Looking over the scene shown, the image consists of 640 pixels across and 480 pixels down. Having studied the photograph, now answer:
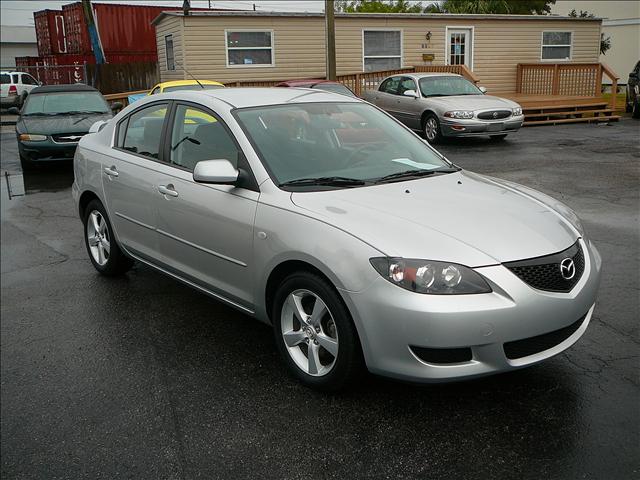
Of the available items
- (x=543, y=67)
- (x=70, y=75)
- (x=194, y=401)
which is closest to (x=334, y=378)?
(x=194, y=401)

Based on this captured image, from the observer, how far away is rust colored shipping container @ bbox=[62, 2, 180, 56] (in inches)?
1256

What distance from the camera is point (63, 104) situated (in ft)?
46.0

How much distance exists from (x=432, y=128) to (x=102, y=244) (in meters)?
11.0

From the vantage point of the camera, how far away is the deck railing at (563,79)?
22.0 metres

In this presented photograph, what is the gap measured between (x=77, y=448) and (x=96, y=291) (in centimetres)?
259

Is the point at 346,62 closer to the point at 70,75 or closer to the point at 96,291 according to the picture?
the point at 70,75

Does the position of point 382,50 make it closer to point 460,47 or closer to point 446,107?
point 460,47

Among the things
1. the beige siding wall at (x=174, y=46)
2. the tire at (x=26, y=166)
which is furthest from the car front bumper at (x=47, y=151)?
the beige siding wall at (x=174, y=46)

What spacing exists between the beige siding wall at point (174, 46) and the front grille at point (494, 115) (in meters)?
9.88

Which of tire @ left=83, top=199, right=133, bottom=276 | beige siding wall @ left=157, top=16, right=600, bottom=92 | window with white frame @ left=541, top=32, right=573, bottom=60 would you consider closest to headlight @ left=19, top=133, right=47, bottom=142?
tire @ left=83, top=199, right=133, bottom=276

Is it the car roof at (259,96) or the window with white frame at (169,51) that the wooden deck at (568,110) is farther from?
the car roof at (259,96)

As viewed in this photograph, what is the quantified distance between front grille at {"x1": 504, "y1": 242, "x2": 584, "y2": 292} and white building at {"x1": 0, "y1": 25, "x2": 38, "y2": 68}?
72.5 meters

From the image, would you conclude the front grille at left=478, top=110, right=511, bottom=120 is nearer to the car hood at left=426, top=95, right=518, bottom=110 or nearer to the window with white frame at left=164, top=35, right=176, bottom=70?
the car hood at left=426, top=95, right=518, bottom=110

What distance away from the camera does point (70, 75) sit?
3016 centimetres
